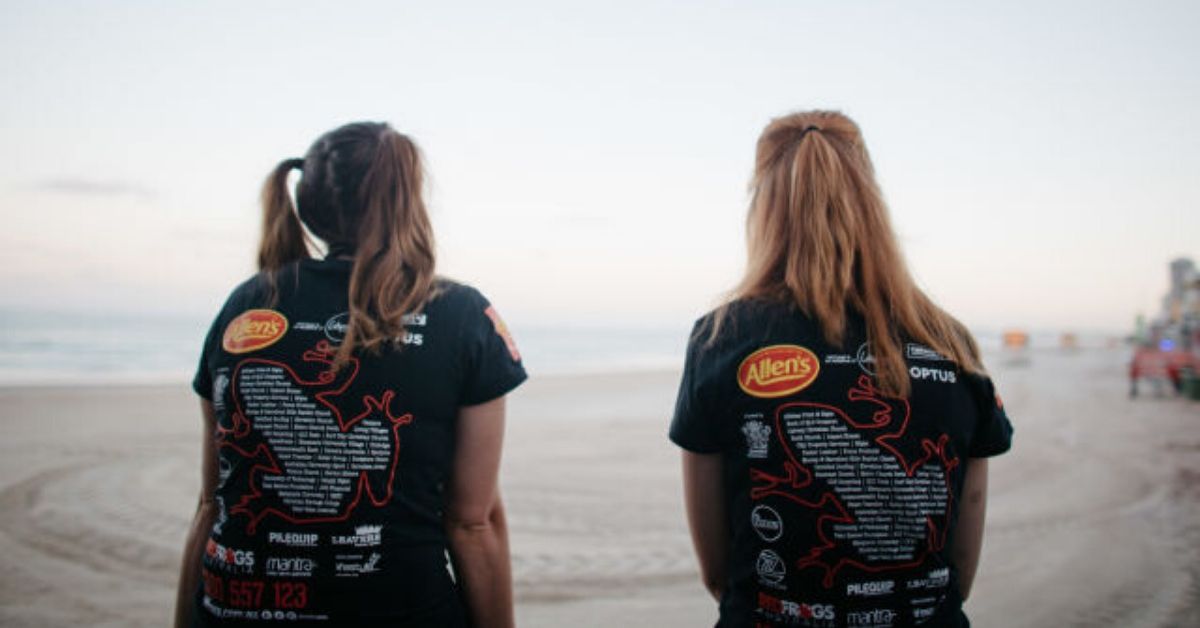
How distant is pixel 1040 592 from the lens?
14.6 feet

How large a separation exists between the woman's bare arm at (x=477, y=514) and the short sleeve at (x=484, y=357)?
0.04m

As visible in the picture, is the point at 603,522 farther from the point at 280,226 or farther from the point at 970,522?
the point at 280,226

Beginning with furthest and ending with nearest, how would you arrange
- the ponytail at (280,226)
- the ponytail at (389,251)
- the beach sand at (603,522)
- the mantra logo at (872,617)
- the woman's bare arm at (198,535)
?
the beach sand at (603,522) < the ponytail at (280,226) < the woman's bare arm at (198,535) < the ponytail at (389,251) < the mantra logo at (872,617)

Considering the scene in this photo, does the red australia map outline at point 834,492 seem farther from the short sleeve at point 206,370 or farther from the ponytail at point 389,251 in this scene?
the short sleeve at point 206,370

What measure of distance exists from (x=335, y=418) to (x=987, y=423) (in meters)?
1.65

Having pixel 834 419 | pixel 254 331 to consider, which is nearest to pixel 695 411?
pixel 834 419

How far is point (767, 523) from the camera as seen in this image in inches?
65.1

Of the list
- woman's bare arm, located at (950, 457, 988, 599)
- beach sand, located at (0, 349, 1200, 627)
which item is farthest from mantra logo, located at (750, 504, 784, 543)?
beach sand, located at (0, 349, 1200, 627)

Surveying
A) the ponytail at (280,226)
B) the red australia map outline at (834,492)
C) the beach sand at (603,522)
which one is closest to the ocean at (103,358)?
the beach sand at (603,522)

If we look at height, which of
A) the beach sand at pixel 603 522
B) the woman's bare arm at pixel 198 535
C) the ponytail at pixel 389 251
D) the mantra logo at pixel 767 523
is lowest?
the beach sand at pixel 603 522

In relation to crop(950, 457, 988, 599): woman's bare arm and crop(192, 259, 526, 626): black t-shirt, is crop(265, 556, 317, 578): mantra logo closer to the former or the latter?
crop(192, 259, 526, 626): black t-shirt

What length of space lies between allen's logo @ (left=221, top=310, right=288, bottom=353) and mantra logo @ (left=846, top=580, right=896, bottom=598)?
59.5 inches

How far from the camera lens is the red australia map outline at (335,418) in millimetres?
1621

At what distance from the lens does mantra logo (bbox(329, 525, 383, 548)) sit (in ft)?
5.27
